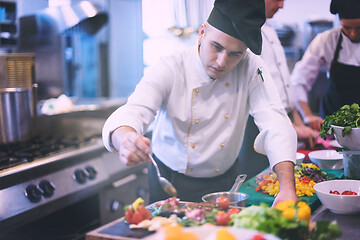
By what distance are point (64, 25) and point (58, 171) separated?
4.99 ft

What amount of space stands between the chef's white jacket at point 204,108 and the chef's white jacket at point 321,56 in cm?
144

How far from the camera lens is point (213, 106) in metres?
2.18

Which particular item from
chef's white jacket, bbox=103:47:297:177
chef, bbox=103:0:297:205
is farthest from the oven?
chef's white jacket, bbox=103:47:297:177

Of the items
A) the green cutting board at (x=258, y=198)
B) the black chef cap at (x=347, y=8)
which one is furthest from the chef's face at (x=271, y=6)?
the green cutting board at (x=258, y=198)

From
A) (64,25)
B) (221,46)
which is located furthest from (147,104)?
(64,25)

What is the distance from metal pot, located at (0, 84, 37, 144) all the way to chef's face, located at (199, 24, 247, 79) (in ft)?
5.11

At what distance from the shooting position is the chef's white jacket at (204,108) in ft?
6.98

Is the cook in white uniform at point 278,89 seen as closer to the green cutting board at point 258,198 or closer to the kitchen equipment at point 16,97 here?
the green cutting board at point 258,198

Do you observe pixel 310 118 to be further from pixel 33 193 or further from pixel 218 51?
pixel 33 193

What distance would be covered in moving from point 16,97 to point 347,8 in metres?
2.36

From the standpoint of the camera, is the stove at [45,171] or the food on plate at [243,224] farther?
the stove at [45,171]

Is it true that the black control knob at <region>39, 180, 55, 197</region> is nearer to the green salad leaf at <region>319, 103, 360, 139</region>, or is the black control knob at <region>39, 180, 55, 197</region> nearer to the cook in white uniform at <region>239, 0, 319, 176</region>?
the cook in white uniform at <region>239, 0, 319, 176</region>

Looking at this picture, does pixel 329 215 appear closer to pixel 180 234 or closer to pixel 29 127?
pixel 180 234

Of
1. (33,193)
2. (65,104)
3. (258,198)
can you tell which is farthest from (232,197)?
(65,104)
